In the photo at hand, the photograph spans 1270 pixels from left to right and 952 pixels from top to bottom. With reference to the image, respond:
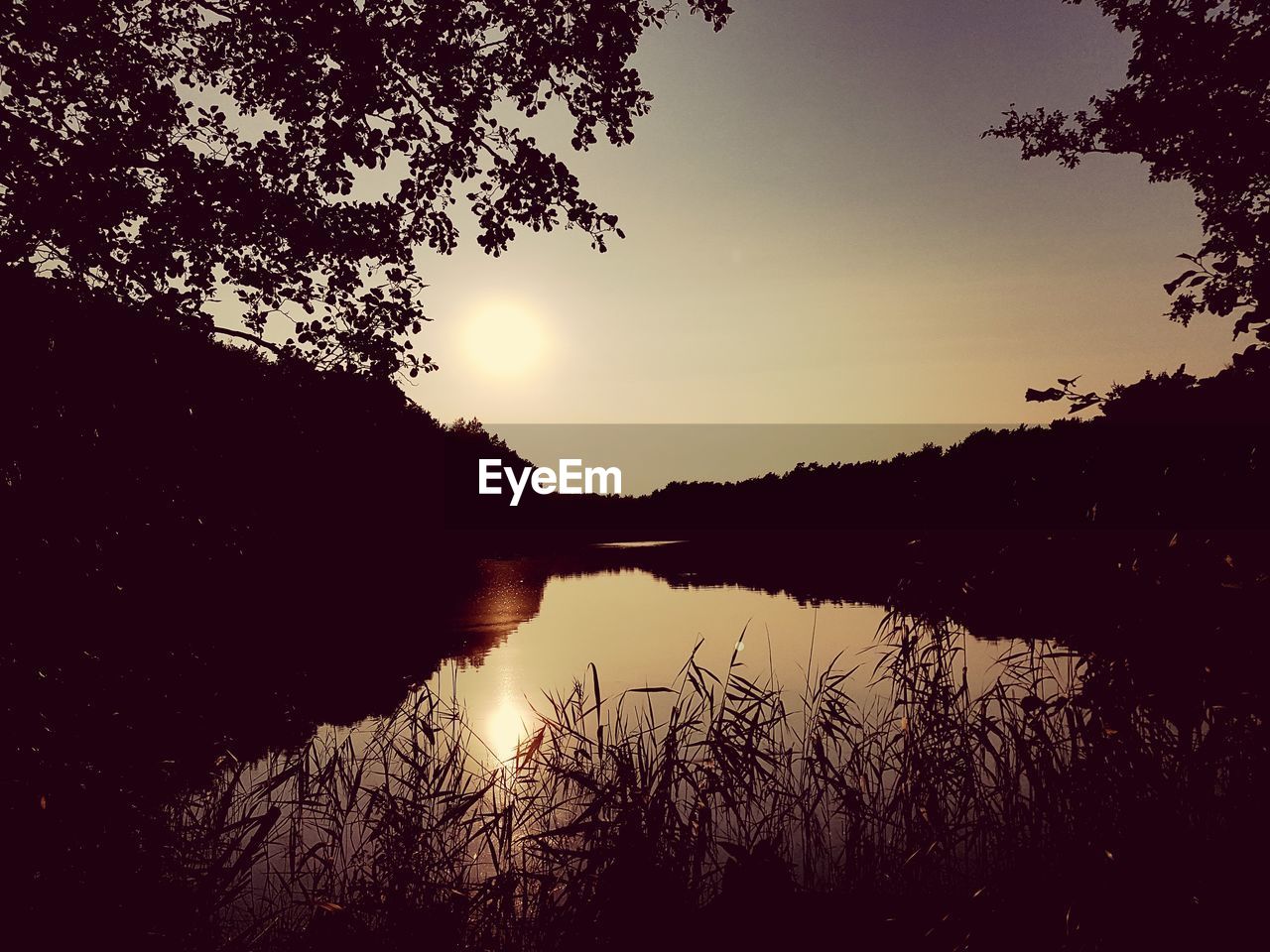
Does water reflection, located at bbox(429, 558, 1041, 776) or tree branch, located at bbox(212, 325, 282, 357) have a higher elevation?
tree branch, located at bbox(212, 325, 282, 357)

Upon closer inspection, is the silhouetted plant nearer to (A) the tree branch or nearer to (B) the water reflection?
(B) the water reflection

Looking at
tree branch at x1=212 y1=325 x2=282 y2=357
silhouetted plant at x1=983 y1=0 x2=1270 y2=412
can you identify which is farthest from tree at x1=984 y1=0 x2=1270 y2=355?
tree branch at x1=212 y1=325 x2=282 y2=357

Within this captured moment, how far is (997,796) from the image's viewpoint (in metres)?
6.15

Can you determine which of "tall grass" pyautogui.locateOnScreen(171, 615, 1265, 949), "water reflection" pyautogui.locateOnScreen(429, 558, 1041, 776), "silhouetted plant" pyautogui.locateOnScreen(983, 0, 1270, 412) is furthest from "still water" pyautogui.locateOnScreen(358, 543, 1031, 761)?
"silhouetted plant" pyautogui.locateOnScreen(983, 0, 1270, 412)

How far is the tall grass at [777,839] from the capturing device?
166 inches

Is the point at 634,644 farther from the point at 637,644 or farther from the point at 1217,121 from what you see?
the point at 1217,121

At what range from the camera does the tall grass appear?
13.9 ft

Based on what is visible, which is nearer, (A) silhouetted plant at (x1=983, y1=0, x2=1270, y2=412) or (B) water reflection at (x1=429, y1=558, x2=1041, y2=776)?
(A) silhouetted plant at (x1=983, y1=0, x2=1270, y2=412)

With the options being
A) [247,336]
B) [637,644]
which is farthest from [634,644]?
[247,336]

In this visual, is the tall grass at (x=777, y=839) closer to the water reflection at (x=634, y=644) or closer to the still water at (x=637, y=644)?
the water reflection at (x=634, y=644)

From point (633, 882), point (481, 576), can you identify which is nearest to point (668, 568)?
point (481, 576)

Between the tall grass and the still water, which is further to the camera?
the still water

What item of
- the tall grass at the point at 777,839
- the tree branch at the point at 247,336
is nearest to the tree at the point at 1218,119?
the tall grass at the point at 777,839

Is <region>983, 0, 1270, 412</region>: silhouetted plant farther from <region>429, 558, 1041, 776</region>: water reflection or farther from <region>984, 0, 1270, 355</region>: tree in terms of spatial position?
<region>429, 558, 1041, 776</region>: water reflection
